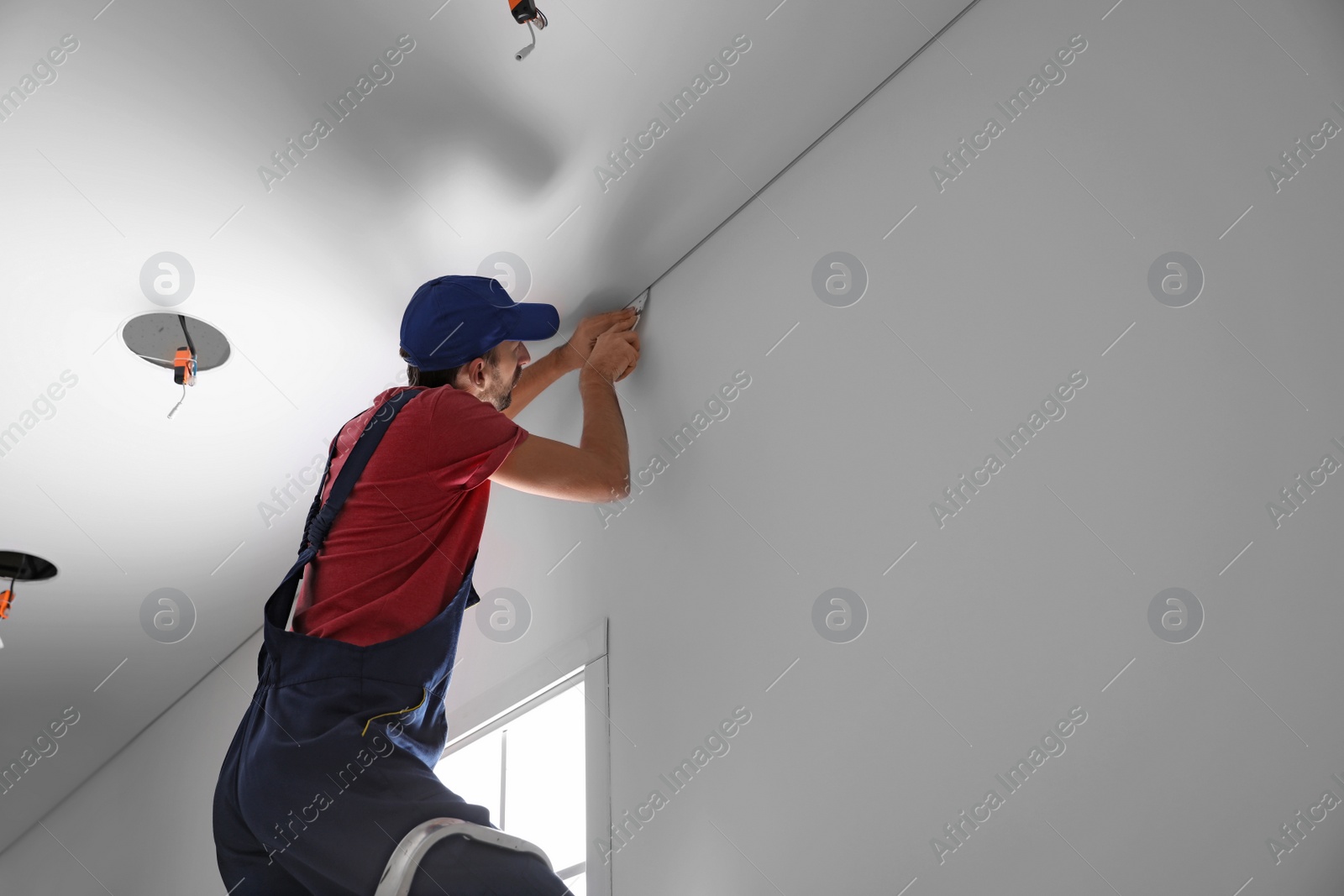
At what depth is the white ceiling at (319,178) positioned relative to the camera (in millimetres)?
1497

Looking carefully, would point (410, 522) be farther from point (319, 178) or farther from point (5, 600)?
point (5, 600)

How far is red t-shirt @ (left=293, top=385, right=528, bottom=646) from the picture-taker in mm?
1276

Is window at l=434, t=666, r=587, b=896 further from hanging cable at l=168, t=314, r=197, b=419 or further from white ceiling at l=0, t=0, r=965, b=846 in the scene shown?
hanging cable at l=168, t=314, r=197, b=419

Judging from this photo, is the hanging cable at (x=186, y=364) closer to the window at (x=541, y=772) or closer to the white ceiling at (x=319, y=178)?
the white ceiling at (x=319, y=178)

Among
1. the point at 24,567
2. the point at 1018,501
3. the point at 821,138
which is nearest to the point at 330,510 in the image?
the point at 1018,501

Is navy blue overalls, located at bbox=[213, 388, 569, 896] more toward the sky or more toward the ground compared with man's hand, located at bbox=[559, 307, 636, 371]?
more toward the ground

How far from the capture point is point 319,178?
174cm

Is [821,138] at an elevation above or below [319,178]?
below

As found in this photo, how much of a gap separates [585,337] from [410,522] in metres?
0.73

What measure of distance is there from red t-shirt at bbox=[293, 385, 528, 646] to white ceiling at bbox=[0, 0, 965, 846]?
0.55 meters

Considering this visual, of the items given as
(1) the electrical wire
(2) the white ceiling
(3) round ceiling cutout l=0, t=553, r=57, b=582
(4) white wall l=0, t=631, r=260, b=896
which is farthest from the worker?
(4) white wall l=0, t=631, r=260, b=896

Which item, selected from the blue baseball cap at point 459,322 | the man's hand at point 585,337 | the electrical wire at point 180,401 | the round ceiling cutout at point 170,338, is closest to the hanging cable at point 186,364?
the round ceiling cutout at point 170,338

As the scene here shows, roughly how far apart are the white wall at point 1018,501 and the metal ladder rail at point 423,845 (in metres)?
0.41

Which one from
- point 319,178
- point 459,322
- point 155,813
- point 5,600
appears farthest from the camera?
point 155,813
